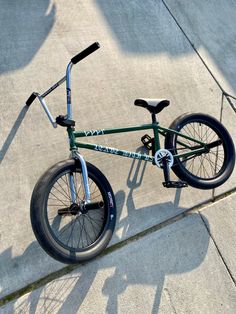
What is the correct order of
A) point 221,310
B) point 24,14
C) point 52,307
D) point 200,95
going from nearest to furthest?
point 52,307 < point 221,310 < point 24,14 < point 200,95

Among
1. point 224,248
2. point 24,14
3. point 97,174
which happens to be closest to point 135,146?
point 97,174

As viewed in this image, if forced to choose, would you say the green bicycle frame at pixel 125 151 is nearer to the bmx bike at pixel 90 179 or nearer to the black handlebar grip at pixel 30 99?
the bmx bike at pixel 90 179

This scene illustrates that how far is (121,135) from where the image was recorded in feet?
11.1

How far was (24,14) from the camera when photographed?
3.59m

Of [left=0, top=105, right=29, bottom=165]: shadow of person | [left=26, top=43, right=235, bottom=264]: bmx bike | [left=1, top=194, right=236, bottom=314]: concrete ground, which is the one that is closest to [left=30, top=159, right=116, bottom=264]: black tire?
[left=26, top=43, right=235, bottom=264]: bmx bike

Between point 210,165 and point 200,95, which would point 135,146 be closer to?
point 210,165

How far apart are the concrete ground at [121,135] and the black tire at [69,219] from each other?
218 mm

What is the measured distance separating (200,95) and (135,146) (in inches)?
45.5

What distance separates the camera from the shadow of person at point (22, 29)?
11.0 ft

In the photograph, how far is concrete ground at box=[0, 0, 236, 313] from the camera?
267 cm

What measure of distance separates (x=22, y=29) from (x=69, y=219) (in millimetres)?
2152

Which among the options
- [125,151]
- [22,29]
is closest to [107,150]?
[125,151]

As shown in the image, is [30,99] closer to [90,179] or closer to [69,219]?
[90,179]

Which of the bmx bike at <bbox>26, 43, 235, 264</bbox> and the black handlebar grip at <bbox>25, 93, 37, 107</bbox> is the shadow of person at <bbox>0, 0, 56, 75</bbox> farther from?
the bmx bike at <bbox>26, 43, 235, 264</bbox>
